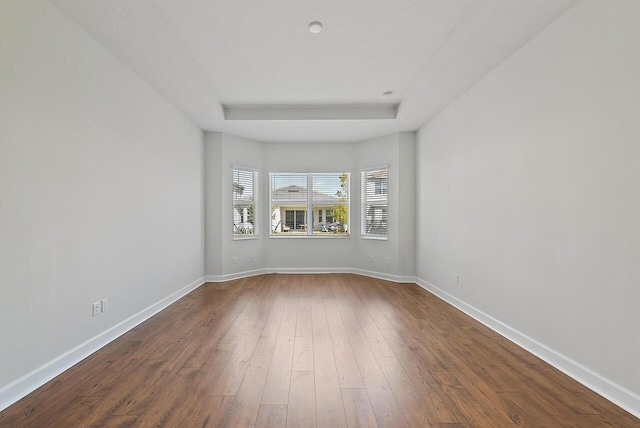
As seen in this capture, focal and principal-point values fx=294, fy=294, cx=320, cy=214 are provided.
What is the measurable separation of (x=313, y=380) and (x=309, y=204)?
4269mm

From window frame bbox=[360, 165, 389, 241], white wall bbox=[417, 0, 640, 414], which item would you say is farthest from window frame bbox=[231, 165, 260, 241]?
white wall bbox=[417, 0, 640, 414]

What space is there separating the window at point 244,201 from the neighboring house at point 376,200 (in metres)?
2.25

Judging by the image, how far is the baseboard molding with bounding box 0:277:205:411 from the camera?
6.14 feet

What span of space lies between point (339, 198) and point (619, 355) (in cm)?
467

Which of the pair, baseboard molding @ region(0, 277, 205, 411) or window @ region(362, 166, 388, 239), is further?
window @ region(362, 166, 388, 239)

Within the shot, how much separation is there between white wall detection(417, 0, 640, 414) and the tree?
111 inches

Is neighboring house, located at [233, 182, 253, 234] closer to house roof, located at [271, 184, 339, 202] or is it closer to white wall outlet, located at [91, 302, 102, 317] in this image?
house roof, located at [271, 184, 339, 202]

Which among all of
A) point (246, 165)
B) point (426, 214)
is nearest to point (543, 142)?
point (426, 214)

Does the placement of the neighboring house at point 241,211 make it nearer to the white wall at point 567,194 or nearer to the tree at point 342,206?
the tree at point 342,206

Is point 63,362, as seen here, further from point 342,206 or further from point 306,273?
point 342,206

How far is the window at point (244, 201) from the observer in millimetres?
5621

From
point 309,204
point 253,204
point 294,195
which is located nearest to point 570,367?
point 309,204

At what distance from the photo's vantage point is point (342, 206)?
20.1ft

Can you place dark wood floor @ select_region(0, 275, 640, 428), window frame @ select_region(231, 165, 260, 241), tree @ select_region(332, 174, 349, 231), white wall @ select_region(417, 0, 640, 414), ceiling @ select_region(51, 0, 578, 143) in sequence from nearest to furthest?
dark wood floor @ select_region(0, 275, 640, 428), white wall @ select_region(417, 0, 640, 414), ceiling @ select_region(51, 0, 578, 143), window frame @ select_region(231, 165, 260, 241), tree @ select_region(332, 174, 349, 231)
